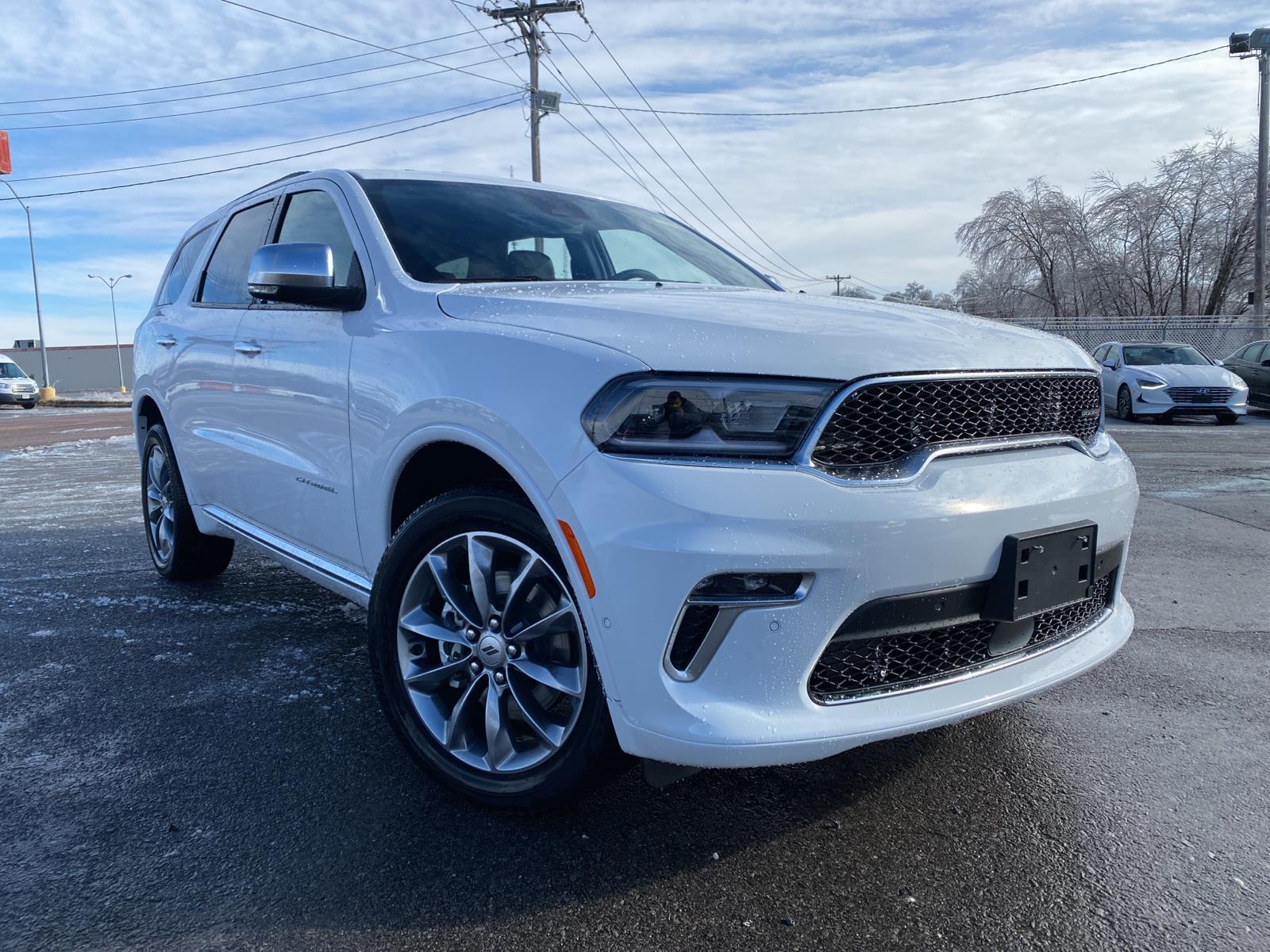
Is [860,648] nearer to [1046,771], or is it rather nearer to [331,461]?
[1046,771]

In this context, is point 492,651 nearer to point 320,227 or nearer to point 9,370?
point 320,227

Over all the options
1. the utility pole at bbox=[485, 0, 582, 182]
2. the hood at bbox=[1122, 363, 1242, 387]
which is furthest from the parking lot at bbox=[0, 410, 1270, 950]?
the utility pole at bbox=[485, 0, 582, 182]

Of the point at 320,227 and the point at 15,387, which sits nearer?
the point at 320,227

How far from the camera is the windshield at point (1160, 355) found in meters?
16.2

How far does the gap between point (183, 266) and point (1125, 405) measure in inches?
604

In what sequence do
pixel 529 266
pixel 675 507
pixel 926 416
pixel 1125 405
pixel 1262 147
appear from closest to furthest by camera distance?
pixel 675 507 < pixel 926 416 < pixel 529 266 < pixel 1125 405 < pixel 1262 147

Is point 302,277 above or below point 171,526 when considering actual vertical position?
above

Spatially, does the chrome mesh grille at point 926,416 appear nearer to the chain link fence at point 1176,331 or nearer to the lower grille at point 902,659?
the lower grille at point 902,659

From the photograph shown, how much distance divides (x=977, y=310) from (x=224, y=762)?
47.3 m

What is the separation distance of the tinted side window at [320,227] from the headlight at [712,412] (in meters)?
1.45

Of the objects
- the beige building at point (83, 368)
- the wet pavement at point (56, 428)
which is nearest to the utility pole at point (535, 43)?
the wet pavement at point (56, 428)

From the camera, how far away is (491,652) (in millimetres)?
2406

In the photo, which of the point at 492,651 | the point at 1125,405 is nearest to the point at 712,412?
the point at 492,651

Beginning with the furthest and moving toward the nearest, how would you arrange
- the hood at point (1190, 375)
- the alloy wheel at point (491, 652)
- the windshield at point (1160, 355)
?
the windshield at point (1160, 355), the hood at point (1190, 375), the alloy wheel at point (491, 652)
